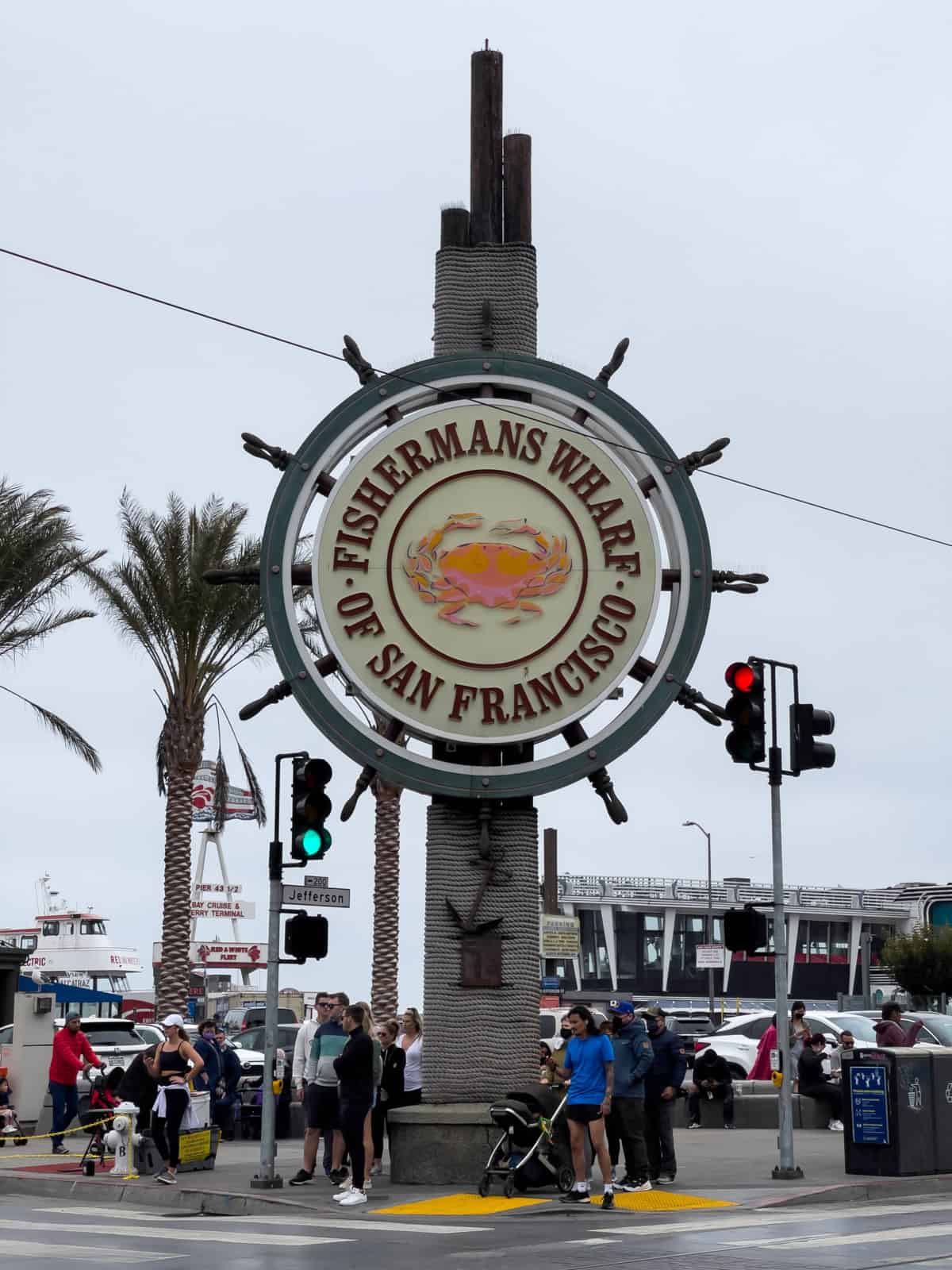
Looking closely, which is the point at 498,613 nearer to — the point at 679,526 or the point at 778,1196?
the point at 679,526

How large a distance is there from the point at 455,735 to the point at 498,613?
1.37 metres

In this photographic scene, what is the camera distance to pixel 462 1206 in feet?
51.5

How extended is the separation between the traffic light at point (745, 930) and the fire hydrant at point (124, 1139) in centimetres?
644

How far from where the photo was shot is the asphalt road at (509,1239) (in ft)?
37.8

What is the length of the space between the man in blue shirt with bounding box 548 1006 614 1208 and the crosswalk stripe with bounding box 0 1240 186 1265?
4.48 m

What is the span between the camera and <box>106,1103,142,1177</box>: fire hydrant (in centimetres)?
1869

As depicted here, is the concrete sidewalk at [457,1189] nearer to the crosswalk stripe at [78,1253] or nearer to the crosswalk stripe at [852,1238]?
the crosswalk stripe at [852,1238]

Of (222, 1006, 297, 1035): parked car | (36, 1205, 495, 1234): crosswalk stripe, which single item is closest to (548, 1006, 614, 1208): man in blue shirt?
(36, 1205, 495, 1234): crosswalk stripe

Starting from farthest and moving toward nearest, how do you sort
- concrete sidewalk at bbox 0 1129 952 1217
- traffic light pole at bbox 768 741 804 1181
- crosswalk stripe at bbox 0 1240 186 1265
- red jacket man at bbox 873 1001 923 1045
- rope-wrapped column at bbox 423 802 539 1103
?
red jacket man at bbox 873 1001 923 1045 → rope-wrapped column at bbox 423 802 539 1103 → traffic light pole at bbox 768 741 804 1181 → concrete sidewalk at bbox 0 1129 952 1217 → crosswalk stripe at bbox 0 1240 186 1265

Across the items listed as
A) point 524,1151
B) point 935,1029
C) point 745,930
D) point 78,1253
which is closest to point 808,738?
point 745,930

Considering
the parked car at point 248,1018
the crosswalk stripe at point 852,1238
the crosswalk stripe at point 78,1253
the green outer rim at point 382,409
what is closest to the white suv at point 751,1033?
the green outer rim at point 382,409

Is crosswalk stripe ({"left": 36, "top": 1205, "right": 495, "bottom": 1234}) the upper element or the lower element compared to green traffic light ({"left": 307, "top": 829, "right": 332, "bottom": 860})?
lower

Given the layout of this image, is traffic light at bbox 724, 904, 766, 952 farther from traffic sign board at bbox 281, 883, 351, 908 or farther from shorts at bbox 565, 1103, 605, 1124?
traffic sign board at bbox 281, 883, 351, 908

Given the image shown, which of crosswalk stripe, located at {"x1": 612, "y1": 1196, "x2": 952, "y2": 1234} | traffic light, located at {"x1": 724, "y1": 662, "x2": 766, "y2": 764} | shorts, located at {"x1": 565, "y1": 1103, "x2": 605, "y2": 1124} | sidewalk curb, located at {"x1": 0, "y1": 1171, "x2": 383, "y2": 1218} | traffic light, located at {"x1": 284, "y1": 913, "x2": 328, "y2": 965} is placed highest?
traffic light, located at {"x1": 724, "y1": 662, "x2": 766, "y2": 764}
